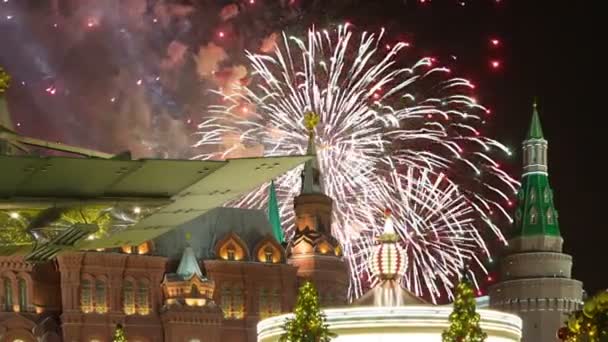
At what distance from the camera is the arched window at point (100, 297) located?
2904 inches

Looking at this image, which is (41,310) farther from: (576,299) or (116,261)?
(576,299)

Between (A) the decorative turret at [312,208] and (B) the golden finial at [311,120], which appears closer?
(B) the golden finial at [311,120]

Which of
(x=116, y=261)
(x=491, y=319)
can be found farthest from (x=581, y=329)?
(x=116, y=261)

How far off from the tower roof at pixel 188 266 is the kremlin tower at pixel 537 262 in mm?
28398

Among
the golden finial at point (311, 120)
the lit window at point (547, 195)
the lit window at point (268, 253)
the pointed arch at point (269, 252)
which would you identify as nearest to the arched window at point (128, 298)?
the pointed arch at point (269, 252)

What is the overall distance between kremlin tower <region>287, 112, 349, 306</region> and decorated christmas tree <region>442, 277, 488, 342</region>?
4723cm

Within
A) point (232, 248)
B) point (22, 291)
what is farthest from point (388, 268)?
point (232, 248)

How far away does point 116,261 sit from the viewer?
245 ft

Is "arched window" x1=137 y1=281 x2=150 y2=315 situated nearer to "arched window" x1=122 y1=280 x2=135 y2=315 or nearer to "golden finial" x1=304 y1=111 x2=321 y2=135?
"arched window" x1=122 y1=280 x2=135 y2=315

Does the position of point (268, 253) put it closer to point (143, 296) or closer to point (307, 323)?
point (143, 296)

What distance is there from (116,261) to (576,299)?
37038 millimetres

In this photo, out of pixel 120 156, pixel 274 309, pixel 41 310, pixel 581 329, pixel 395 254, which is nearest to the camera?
pixel 120 156

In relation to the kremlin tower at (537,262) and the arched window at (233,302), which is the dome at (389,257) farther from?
the kremlin tower at (537,262)

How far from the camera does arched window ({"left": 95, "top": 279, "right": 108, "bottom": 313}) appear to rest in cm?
7375
